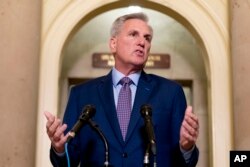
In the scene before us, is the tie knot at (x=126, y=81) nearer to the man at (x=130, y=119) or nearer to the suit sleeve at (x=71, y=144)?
the man at (x=130, y=119)

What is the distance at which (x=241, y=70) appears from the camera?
12.9 feet

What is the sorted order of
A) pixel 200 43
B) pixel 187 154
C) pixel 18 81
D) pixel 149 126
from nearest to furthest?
pixel 149 126, pixel 187 154, pixel 18 81, pixel 200 43

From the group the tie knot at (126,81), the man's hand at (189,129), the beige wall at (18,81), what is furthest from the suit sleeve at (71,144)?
the beige wall at (18,81)

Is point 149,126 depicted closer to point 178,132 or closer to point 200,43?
point 178,132

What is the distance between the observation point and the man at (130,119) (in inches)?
92.5

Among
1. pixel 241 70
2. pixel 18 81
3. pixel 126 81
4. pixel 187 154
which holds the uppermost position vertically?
pixel 241 70

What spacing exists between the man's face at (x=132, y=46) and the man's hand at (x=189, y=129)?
595 mm

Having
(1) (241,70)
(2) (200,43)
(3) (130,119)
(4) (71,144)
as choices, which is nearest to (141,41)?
(3) (130,119)

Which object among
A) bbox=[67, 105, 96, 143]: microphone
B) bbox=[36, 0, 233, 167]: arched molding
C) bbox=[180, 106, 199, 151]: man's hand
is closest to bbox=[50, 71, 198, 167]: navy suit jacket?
bbox=[180, 106, 199, 151]: man's hand

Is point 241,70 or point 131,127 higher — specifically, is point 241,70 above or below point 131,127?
above

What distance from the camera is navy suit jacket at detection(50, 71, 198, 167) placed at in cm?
241

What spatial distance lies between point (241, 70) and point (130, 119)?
1.76 metres

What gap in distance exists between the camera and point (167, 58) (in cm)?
566

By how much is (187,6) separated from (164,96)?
1.95 m
